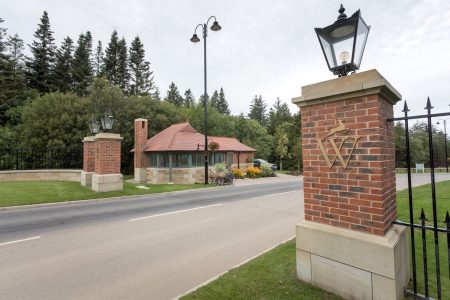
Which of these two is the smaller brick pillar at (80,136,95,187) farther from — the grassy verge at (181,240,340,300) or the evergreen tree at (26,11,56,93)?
the evergreen tree at (26,11,56,93)

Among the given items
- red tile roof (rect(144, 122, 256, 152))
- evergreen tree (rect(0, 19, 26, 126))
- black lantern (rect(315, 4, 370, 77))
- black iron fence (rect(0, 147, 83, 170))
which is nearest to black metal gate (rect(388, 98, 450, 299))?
black lantern (rect(315, 4, 370, 77))

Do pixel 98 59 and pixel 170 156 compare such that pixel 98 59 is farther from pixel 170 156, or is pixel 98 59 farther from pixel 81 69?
pixel 170 156

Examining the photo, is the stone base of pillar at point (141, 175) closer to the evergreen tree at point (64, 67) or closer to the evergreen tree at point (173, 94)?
the evergreen tree at point (64, 67)

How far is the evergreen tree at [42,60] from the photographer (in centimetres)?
3934

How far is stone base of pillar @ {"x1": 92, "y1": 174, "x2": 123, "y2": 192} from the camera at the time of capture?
1291 cm

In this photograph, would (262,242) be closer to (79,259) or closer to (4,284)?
(79,259)

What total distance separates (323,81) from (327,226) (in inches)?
76.9

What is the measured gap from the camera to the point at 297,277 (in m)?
3.76

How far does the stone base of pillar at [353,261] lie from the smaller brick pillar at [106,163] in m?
11.8

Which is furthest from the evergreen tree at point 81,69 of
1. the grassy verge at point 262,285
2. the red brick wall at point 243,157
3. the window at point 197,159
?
the grassy verge at point 262,285

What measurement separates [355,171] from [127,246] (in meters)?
4.91

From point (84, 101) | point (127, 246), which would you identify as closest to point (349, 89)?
point (127, 246)

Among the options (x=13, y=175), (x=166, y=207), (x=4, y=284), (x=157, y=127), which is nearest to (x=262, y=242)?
(x=4, y=284)

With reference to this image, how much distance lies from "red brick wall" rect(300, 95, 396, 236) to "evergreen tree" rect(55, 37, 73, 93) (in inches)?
1776
